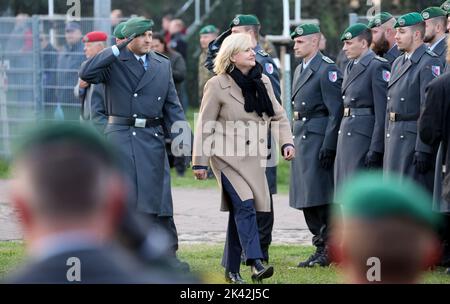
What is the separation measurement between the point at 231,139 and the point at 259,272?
Result: 0.95 meters

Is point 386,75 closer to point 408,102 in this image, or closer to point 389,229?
point 408,102

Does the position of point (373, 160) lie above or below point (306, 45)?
below

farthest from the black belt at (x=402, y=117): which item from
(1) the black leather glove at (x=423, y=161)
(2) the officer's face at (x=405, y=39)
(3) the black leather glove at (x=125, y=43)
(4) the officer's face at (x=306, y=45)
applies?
(3) the black leather glove at (x=125, y=43)

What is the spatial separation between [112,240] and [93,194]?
148 millimetres

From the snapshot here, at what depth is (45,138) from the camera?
8.52 ft

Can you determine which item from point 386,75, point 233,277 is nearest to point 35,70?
point 386,75

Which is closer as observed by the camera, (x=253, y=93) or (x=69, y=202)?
(x=69, y=202)

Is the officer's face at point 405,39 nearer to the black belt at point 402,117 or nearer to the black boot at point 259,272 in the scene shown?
the black belt at point 402,117

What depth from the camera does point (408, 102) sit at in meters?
9.17

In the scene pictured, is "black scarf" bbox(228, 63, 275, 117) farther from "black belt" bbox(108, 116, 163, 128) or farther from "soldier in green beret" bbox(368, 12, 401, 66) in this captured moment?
"soldier in green beret" bbox(368, 12, 401, 66)

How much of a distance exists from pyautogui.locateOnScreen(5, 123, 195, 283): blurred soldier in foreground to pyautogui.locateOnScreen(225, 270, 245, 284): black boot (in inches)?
223
